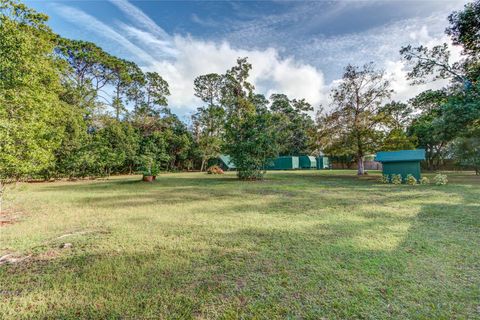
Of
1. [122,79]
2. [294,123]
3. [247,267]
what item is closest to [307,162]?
[294,123]

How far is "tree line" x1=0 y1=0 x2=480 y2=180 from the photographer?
5.06 meters

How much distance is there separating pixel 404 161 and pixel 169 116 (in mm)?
24107

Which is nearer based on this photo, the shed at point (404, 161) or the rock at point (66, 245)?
the rock at point (66, 245)

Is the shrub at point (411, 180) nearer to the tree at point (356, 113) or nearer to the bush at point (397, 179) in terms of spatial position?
the bush at point (397, 179)

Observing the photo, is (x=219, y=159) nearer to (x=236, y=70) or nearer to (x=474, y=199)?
(x=236, y=70)

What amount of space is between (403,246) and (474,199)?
18.3 ft

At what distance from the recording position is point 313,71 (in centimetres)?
1255

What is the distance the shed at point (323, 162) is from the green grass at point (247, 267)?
88.4 feet

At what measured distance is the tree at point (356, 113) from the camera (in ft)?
49.5

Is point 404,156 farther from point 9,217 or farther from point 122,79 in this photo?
point 122,79

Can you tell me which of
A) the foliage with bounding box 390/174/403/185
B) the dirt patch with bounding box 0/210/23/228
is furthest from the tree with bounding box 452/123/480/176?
the dirt patch with bounding box 0/210/23/228

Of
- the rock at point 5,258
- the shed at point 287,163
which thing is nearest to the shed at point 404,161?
the rock at point 5,258

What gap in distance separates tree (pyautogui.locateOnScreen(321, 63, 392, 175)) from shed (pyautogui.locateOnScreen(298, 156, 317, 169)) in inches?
518

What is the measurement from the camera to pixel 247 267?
97.9 inches
